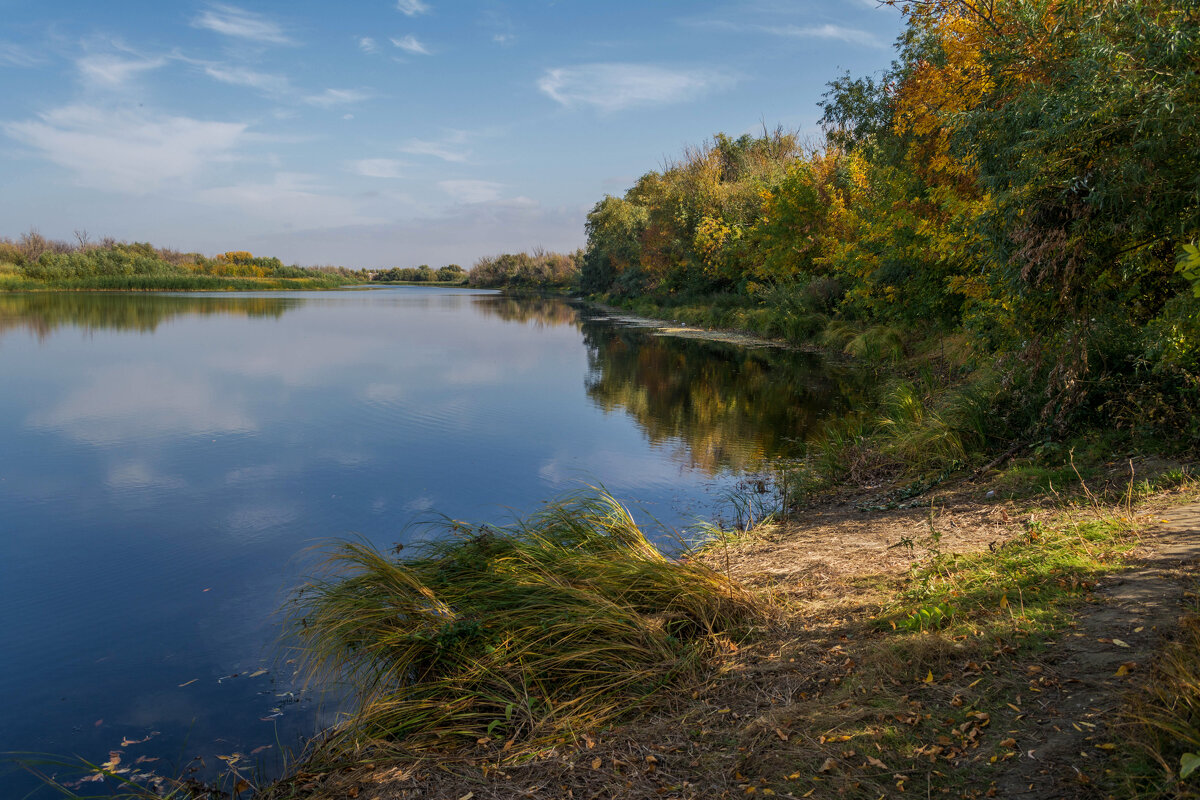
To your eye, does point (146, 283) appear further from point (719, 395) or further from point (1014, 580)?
point (1014, 580)

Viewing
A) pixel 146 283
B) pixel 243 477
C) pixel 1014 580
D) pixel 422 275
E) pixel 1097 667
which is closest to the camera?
pixel 1097 667

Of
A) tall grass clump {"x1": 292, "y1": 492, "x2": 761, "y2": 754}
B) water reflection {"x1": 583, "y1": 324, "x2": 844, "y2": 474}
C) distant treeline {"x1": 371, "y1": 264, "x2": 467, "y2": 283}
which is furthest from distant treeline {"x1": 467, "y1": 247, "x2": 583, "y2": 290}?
tall grass clump {"x1": 292, "y1": 492, "x2": 761, "y2": 754}

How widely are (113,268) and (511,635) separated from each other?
78122mm

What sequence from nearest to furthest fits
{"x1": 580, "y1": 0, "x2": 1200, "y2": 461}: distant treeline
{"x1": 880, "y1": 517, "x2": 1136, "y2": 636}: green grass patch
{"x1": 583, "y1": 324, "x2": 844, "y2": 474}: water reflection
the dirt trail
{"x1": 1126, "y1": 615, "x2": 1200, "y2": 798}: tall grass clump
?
1. {"x1": 1126, "y1": 615, "x2": 1200, "y2": 798}: tall grass clump
2. the dirt trail
3. {"x1": 880, "y1": 517, "x2": 1136, "y2": 636}: green grass patch
4. {"x1": 580, "y1": 0, "x2": 1200, "y2": 461}: distant treeline
5. {"x1": 583, "y1": 324, "x2": 844, "y2": 474}: water reflection

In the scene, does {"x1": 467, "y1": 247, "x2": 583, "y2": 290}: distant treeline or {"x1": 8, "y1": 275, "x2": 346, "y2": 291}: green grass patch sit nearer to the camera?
{"x1": 8, "y1": 275, "x2": 346, "y2": 291}: green grass patch

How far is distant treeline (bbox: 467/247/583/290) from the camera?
96125 mm

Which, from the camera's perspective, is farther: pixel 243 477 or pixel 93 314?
pixel 93 314

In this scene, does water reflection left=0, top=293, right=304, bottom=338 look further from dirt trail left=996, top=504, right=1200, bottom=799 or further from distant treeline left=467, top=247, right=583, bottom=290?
distant treeline left=467, top=247, right=583, bottom=290

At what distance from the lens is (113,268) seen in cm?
6694

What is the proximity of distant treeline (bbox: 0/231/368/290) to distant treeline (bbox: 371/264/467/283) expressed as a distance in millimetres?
59891

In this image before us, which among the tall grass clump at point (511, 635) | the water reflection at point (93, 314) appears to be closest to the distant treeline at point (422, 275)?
the water reflection at point (93, 314)

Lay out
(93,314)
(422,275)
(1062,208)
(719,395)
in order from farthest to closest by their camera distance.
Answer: (422,275) → (93,314) → (719,395) → (1062,208)

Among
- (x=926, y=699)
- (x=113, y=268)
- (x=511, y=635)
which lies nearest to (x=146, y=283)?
(x=113, y=268)

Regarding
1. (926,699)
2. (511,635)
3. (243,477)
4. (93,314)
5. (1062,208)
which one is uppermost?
(1062,208)
